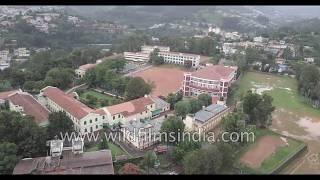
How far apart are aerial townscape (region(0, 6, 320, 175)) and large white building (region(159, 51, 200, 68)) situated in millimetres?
56

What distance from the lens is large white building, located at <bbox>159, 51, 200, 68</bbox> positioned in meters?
17.1

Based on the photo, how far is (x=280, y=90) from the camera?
14.0 meters

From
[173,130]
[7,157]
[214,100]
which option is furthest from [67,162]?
[214,100]

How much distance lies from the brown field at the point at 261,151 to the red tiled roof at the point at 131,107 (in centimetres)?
335

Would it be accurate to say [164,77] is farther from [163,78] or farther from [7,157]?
[7,157]

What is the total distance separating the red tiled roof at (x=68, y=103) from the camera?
982 centimetres

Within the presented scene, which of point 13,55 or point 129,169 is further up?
point 13,55

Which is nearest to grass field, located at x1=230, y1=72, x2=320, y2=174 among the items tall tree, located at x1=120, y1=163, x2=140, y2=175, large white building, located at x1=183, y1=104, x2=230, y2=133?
large white building, located at x1=183, y1=104, x2=230, y2=133

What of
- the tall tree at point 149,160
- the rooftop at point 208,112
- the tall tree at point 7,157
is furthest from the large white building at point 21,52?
the tall tree at point 149,160

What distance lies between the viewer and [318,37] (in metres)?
22.4

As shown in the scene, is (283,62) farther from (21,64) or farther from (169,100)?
(21,64)

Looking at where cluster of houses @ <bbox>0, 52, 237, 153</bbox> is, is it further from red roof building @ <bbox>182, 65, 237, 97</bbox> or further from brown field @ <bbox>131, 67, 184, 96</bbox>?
brown field @ <bbox>131, 67, 184, 96</bbox>

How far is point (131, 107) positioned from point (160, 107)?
3.53 ft
